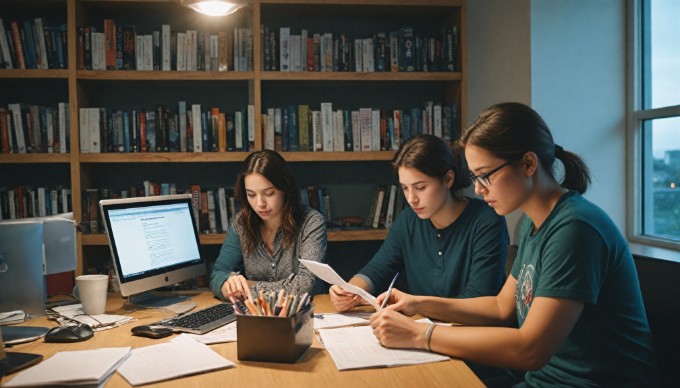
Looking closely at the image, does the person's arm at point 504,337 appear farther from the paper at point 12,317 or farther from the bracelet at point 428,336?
the paper at point 12,317

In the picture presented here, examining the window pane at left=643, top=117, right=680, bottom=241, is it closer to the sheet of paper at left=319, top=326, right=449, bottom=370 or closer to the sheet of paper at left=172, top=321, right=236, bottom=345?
the sheet of paper at left=319, top=326, right=449, bottom=370

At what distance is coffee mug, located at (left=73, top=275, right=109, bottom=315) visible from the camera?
6.21 ft

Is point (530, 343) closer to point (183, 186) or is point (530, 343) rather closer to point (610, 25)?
point (610, 25)

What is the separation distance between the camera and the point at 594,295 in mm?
1259

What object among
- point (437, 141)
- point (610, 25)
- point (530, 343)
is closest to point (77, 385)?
point (530, 343)

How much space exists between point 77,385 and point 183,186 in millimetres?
2261

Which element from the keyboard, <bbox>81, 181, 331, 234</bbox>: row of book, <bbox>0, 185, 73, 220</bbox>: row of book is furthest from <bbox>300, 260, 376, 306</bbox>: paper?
<bbox>0, 185, 73, 220</bbox>: row of book

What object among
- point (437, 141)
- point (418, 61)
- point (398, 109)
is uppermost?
point (418, 61)

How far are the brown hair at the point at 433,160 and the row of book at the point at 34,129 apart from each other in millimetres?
1936

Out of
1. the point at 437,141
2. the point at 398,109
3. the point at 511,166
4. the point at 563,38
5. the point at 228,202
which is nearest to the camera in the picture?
the point at 511,166

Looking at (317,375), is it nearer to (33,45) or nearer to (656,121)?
(656,121)

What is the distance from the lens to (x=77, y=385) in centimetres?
125

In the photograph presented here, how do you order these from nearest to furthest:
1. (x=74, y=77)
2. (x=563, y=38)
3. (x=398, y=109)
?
(x=563, y=38), (x=74, y=77), (x=398, y=109)

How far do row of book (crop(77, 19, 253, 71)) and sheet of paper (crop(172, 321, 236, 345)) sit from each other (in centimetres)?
183
